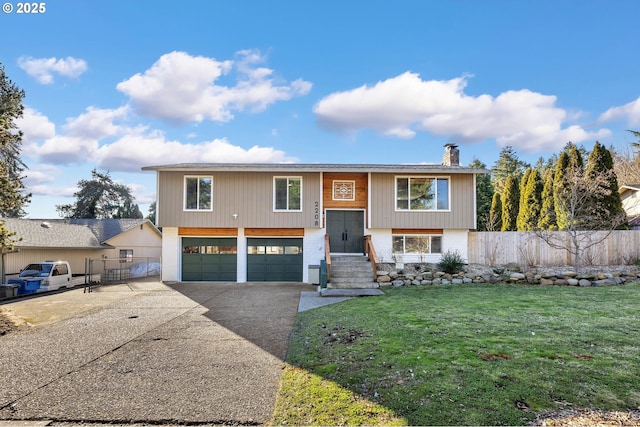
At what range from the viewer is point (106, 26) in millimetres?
10734

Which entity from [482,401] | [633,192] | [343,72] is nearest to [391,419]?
[482,401]

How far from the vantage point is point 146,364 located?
489 cm

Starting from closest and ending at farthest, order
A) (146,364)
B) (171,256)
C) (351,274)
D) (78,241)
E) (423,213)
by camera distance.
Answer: (146,364), (351,274), (423,213), (171,256), (78,241)

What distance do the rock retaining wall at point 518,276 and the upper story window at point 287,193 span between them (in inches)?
189

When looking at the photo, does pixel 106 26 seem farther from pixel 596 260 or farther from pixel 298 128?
pixel 596 260

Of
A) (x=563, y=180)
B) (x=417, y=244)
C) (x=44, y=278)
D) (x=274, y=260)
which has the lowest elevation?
(x=44, y=278)

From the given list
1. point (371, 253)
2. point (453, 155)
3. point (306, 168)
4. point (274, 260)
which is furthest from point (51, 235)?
point (453, 155)

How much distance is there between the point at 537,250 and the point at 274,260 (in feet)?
37.5

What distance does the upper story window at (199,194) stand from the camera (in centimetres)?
1530

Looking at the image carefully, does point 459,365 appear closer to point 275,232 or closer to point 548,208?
point 275,232

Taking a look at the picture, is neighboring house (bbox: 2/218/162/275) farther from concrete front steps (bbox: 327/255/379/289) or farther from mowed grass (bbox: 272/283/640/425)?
mowed grass (bbox: 272/283/640/425)

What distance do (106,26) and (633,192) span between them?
103 feet

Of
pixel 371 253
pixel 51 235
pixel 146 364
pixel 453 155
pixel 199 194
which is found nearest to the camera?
pixel 146 364

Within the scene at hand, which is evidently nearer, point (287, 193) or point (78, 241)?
point (287, 193)
